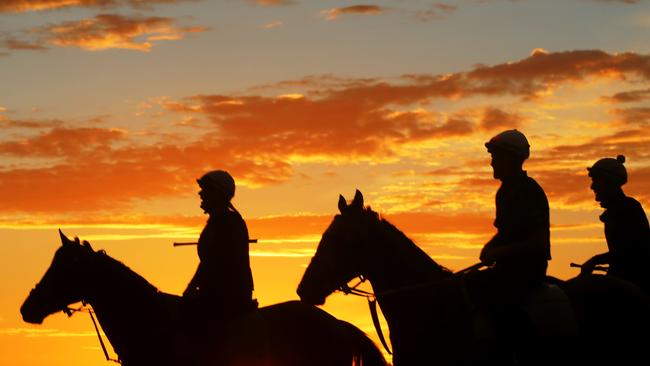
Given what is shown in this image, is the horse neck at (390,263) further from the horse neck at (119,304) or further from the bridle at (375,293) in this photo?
the horse neck at (119,304)

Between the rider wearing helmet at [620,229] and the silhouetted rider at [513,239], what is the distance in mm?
3348

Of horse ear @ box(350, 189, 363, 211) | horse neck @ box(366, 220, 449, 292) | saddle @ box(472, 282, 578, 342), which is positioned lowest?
saddle @ box(472, 282, 578, 342)

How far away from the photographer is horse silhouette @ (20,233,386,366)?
17078mm

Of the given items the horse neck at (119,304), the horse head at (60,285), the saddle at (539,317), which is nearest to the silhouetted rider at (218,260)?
the horse neck at (119,304)

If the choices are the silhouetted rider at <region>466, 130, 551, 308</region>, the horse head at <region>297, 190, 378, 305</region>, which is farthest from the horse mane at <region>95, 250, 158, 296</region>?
the silhouetted rider at <region>466, 130, 551, 308</region>

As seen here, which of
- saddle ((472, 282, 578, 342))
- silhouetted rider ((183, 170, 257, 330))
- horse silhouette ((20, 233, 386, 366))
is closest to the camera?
saddle ((472, 282, 578, 342))

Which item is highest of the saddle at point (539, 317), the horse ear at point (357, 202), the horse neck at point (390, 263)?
the horse ear at point (357, 202)

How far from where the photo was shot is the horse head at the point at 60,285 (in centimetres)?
1716

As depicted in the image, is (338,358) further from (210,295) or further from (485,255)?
(485,255)

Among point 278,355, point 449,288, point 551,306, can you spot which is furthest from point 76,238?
point 551,306

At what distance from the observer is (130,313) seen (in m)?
17.2

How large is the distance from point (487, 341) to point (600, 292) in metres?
2.09

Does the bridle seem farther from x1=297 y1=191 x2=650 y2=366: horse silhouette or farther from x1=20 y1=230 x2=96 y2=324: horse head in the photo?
x1=20 y1=230 x2=96 y2=324: horse head

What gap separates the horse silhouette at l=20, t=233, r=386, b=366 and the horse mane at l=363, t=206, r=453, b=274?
4.12m
